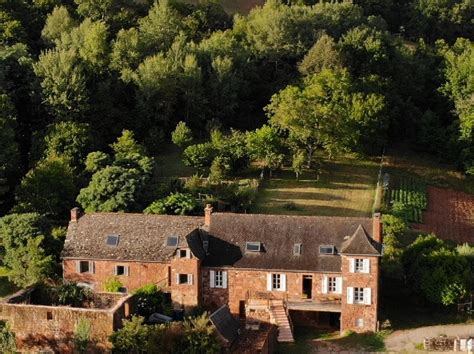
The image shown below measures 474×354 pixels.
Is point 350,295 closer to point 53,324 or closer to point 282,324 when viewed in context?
point 282,324

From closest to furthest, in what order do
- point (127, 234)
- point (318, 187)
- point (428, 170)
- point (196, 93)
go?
point (127, 234), point (318, 187), point (196, 93), point (428, 170)

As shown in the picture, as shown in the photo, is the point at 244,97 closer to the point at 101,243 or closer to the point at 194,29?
the point at 194,29

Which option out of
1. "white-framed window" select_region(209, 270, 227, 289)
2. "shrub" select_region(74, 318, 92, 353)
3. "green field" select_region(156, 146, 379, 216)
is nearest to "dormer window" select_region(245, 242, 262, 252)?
"white-framed window" select_region(209, 270, 227, 289)

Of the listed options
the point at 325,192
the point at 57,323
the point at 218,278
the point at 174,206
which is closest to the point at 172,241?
the point at 218,278

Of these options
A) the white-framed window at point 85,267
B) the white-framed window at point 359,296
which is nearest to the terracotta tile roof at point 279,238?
the white-framed window at point 359,296

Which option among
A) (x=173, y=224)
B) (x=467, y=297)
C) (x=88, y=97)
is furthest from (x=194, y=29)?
(x=467, y=297)

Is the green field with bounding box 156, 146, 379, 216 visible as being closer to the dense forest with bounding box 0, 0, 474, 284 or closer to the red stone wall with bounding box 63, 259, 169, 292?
the dense forest with bounding box 0, 0, 474, 284
